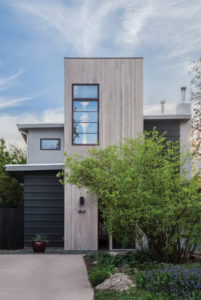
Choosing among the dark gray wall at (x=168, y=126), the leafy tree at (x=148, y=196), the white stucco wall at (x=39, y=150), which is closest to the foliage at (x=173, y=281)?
the leafy tree at (x=148, y=196)

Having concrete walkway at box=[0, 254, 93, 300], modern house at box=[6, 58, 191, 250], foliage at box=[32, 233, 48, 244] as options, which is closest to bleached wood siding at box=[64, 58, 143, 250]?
modern house at box=[6, 58, 191, 250]

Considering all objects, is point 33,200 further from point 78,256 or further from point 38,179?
point 78,256

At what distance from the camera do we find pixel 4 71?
19281 millimetres

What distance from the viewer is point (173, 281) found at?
291 inches

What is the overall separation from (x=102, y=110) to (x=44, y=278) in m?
6.53

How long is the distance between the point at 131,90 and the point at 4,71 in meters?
7.93

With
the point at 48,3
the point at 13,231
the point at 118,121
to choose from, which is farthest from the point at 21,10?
the point at 13,231

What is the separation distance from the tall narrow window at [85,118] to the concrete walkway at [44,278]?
154 inches

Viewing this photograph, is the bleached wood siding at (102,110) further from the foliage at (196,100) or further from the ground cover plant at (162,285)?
the foliage at (196,100)

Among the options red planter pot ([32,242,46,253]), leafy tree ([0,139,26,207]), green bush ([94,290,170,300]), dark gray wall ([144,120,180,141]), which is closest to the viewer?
green bush ([94,290,170,300])

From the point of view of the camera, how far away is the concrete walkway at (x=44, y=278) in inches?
289

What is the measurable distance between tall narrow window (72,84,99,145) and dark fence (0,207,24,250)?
3.58 meters

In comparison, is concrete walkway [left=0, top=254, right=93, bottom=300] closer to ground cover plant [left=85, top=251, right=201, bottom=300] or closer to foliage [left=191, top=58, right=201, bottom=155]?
ground cover plant [left=85, top=251, right=201, bottom=300]

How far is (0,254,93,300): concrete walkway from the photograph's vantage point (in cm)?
735
